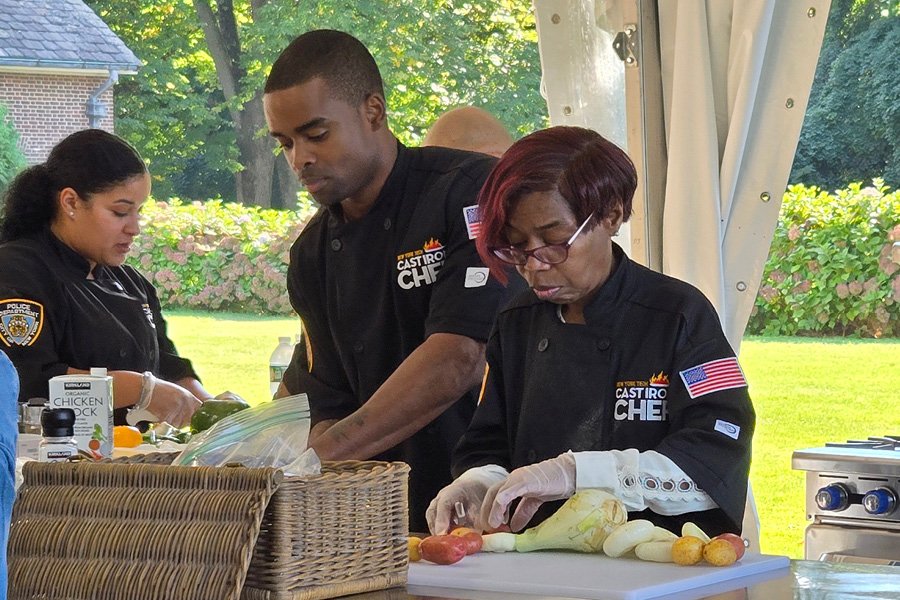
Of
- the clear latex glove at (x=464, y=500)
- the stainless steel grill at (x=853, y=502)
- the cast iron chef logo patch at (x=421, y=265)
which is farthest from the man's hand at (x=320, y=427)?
the stainless steel grill at (x=853, y=502)

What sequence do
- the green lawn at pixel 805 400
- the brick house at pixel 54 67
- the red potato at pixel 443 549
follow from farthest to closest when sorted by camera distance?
1. the brick house at pixel 54 67
2. the green lawn at pixel 805 400
3. the red potato at pixel 443 549

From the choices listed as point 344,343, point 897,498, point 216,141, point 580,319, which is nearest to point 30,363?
point 344,343

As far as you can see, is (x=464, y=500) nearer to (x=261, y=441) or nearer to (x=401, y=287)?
(x=261, y=441)

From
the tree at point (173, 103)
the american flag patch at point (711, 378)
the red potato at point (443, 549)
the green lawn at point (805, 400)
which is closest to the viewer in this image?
the red potato at point (443, 549)

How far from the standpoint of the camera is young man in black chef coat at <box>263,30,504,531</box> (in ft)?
7.22

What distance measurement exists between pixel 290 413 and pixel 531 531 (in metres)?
0.37

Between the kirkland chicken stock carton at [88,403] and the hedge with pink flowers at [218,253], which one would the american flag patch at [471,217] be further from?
the hedge with pink flowers at [218,253]

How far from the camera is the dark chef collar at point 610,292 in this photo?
1.87 meters

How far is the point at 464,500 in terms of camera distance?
5.77ft

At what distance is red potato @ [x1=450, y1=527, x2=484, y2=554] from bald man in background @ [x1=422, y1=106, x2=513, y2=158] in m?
1.78

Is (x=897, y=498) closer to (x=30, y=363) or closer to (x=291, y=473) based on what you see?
(x=291, y=473)

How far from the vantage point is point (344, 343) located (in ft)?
8.02

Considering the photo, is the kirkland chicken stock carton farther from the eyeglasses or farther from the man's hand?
the eyeglasses

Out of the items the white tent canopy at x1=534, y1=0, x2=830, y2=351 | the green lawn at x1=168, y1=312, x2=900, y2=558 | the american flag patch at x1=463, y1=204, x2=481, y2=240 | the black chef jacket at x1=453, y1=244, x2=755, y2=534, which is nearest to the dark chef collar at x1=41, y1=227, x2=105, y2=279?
the american flag patch at x1=463, y1=204, x2=481, y2=240
